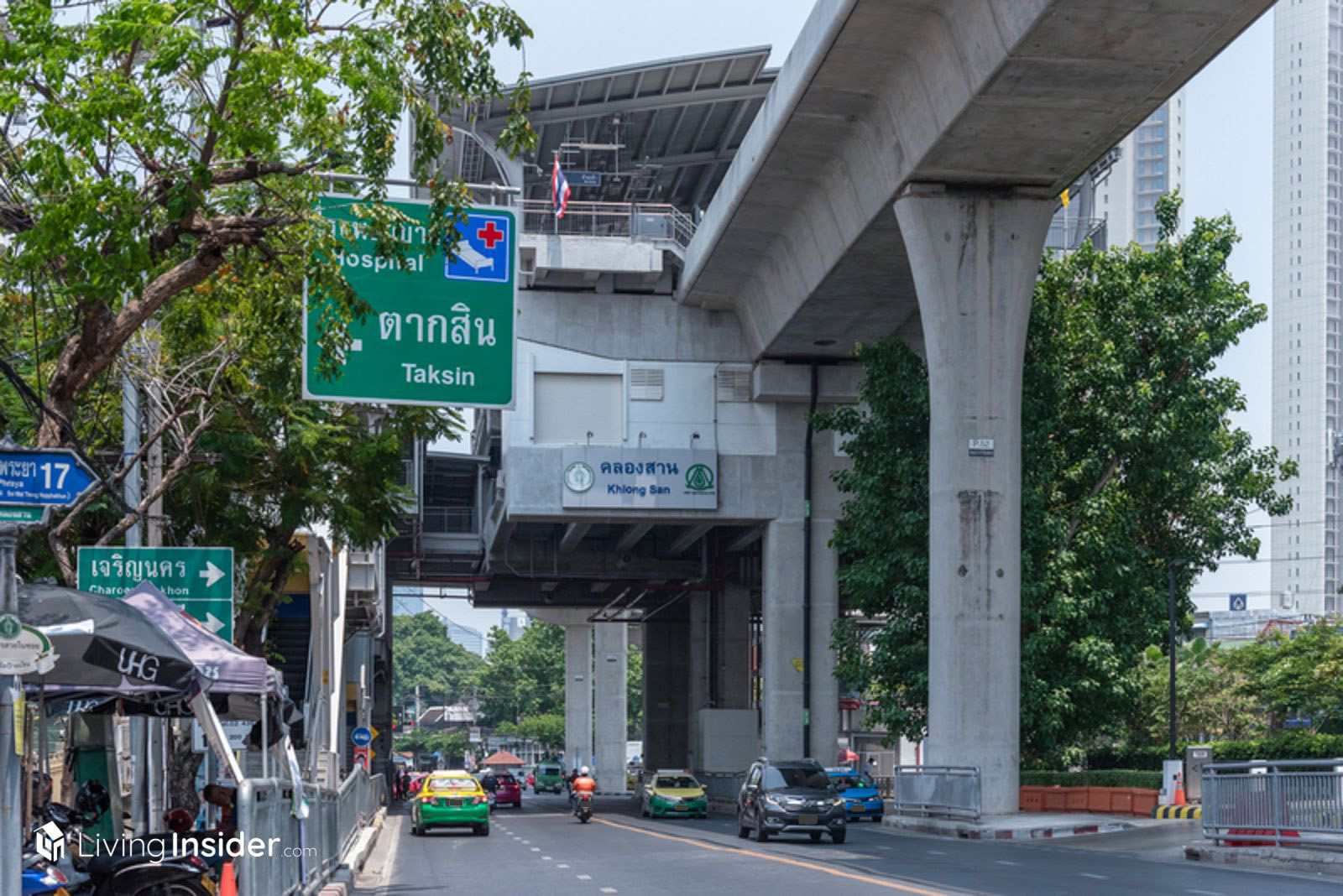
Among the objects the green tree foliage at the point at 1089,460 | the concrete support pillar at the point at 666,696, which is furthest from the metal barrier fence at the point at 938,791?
the concrete support pillar at the point at 666,696

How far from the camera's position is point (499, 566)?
61.9 m

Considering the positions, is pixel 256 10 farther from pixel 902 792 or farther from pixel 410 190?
pixel 410 190

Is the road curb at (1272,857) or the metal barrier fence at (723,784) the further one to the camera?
the metal barrier fence at (723,784)

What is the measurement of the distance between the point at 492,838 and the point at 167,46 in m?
25.8

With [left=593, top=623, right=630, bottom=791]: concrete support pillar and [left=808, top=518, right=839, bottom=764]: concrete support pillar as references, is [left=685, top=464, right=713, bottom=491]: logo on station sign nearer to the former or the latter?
[left=808, top=518, right=839, bottom=764]: concrete support pillar

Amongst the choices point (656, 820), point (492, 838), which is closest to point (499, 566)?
point (656, 820)

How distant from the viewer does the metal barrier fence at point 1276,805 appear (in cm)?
2166

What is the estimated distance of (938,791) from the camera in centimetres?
3391

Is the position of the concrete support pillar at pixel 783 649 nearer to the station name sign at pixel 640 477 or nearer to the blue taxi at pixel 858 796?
the station name sign at pixel 640 477

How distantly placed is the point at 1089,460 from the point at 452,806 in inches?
656

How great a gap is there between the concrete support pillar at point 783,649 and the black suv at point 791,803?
1607cm

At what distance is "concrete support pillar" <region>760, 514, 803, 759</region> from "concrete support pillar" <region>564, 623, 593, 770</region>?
54.0m

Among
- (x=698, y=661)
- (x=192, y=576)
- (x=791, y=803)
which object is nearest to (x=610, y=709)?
(x=698, y=661)

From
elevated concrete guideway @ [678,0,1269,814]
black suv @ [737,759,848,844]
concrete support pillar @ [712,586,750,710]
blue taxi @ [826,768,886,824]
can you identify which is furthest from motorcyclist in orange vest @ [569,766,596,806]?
concrete support pillar @ [712,586,750,710]
